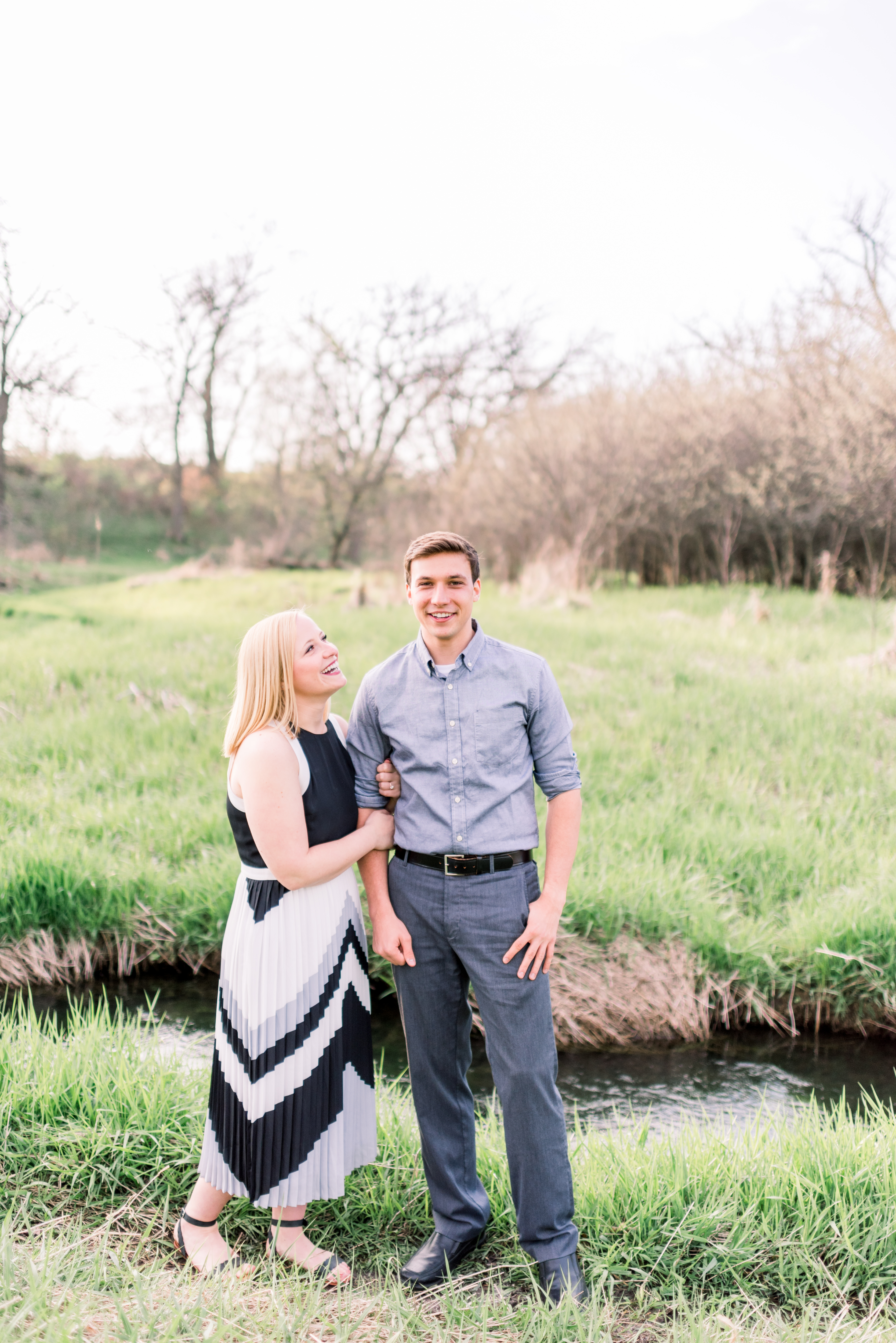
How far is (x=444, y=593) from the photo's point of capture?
242cm

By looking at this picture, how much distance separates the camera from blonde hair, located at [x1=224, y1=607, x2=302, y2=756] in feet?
7.91

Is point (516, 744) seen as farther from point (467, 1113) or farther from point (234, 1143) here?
point (234, 1143)

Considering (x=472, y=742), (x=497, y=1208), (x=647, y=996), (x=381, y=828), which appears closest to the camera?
(x=472, y=742)

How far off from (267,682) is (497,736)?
2.09 ft

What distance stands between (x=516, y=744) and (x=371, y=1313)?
4.92 ft

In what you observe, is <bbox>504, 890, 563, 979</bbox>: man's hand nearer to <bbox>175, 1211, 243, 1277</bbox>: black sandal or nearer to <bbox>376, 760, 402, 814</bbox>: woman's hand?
<bbox>376, 760, 402, 814</bbox>: woman's hand

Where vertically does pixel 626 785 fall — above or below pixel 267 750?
below

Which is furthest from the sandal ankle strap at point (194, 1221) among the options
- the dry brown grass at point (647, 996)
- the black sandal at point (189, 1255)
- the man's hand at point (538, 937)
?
the dry brown grass at point (647, 996)

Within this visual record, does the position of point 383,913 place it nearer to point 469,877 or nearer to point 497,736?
point 469,877

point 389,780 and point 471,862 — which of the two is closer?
point 471,862

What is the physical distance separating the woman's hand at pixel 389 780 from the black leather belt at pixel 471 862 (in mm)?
197

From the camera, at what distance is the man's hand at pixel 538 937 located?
2379 mm

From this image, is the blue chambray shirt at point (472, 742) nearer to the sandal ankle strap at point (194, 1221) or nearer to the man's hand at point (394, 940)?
the man's hand at point (394, 940)

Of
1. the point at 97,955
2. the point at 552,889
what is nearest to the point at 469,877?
the point at 552,889
